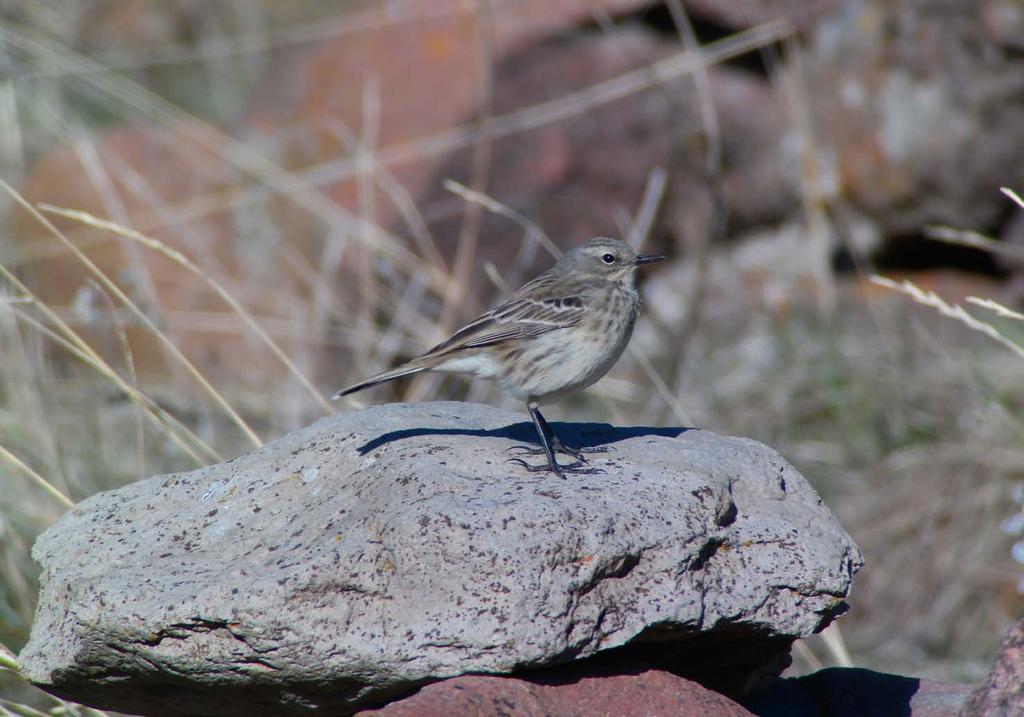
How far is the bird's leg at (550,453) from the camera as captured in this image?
4.27m

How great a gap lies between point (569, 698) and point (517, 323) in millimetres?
2189

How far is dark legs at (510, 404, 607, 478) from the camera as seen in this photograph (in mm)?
4277

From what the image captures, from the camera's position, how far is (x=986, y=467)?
788cm

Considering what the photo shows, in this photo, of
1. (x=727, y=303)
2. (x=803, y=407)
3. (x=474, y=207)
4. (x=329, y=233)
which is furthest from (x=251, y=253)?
(x=803, y=407)

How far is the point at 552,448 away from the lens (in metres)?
4.98

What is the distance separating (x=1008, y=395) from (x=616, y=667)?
5.38 metres

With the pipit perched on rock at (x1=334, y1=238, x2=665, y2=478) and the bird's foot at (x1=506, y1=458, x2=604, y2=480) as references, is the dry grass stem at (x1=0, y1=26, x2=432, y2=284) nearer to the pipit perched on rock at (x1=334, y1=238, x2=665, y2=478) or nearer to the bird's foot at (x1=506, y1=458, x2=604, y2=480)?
the pipit perched on rock at (x1=334, y1=238, x2=665, y2=478)

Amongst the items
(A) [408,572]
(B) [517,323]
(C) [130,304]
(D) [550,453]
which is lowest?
(D) [550,453]

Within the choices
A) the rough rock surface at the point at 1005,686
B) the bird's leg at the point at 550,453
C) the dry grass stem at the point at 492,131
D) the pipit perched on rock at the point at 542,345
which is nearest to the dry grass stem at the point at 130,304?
the pipit perched on rock at the point at 542,345

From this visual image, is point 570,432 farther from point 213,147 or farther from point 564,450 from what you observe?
point 213,147

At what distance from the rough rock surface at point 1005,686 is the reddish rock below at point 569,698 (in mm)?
635

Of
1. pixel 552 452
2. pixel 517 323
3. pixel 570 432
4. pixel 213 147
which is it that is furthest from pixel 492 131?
pixel 552 452

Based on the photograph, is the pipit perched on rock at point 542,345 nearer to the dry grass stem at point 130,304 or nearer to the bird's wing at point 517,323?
the bird's wing at point 517,323

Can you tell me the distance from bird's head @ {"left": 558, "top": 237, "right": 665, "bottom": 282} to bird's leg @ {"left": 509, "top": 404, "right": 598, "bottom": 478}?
0.79 meters
